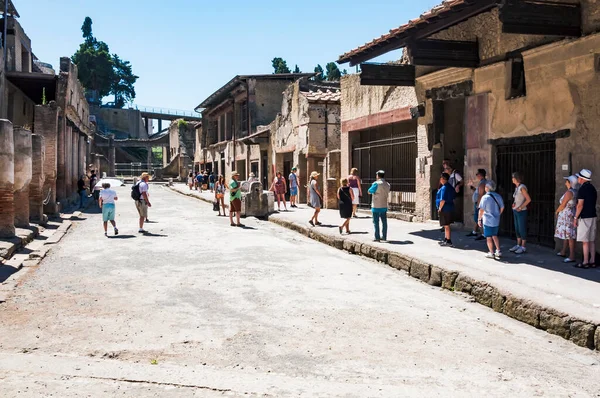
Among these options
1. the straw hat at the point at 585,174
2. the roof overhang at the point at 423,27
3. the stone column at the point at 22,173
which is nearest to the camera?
the straw hat at the point at 585,174

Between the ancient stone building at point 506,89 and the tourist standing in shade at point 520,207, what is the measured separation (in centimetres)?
66

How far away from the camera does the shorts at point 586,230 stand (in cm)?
791

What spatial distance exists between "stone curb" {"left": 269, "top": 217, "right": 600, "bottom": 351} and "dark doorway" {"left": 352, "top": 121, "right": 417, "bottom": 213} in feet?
18.2

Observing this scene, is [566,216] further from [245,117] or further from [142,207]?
[245,117]

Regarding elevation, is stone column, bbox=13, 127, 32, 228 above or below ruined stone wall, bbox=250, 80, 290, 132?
below

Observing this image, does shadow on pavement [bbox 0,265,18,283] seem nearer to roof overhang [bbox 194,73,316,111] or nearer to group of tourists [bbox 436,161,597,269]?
group of tourists [bbox 436,161,597,269]

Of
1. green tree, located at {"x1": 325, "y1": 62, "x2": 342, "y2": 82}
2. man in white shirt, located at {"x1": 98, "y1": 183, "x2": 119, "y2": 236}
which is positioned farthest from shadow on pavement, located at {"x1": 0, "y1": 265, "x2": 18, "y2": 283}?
green tree, located at {"x1": 325, "y1": 62, "x2": 342, "y2": 82}

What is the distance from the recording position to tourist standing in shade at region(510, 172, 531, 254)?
29.6 ft

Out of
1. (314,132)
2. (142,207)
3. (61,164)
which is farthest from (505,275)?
(61,164)

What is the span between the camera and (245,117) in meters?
32.8

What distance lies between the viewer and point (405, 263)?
8898 millimetres

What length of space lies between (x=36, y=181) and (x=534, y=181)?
37.8 ft

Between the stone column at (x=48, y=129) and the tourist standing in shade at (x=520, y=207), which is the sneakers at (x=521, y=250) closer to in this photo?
the tourist standing in shade at (x=520, y=207)

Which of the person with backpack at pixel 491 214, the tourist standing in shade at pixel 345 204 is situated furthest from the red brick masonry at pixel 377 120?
the person with backpack at pixel 491 214
